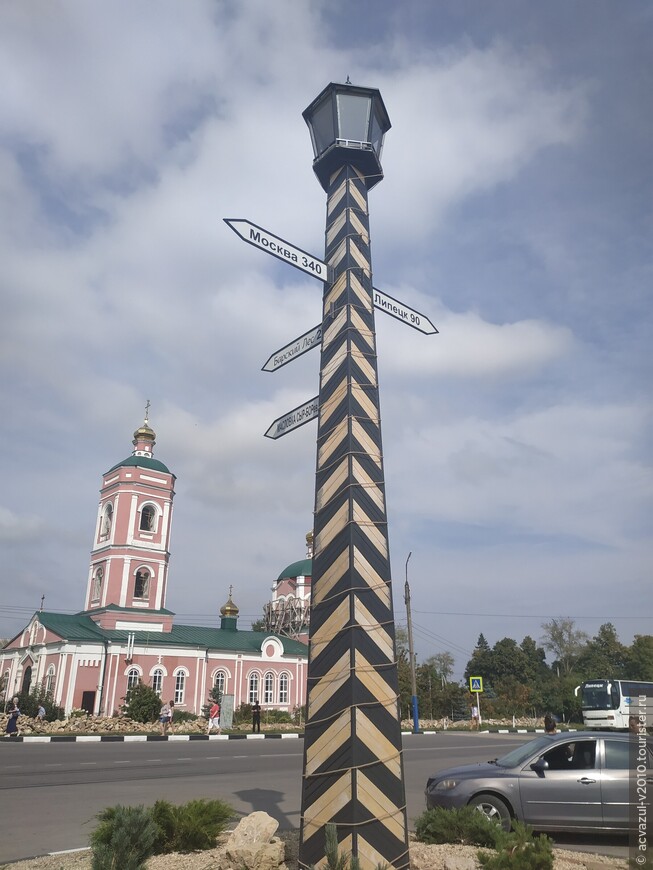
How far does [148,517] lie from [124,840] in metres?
36.5

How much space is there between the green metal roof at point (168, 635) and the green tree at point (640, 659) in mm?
38510

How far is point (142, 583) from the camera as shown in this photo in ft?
128

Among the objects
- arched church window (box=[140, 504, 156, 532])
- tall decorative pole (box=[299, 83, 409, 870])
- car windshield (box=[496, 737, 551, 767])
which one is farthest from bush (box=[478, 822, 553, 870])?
arched church window (box=[140, 504, 156, 532])

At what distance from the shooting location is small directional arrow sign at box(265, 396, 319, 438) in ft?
22.1

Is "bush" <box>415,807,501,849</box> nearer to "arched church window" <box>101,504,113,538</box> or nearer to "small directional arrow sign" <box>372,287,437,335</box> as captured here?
"small directional arrow sign" <box>372,287,437,335</box>

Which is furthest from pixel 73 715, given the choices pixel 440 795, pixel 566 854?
pixel 566 854

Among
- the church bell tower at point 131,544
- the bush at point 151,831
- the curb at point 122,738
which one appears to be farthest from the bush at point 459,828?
the church bell tower at point 131,544

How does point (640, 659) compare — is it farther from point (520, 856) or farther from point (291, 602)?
point (520, 856)

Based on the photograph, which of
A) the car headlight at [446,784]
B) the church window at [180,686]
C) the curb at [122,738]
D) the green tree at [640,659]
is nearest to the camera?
the car headlight at [446,784]

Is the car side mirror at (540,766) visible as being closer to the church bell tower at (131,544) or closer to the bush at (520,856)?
the bush at (520,856)

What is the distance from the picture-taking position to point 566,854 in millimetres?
6074

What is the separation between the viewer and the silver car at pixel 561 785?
23.8ft

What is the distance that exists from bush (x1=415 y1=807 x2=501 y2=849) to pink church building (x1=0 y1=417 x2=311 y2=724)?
30.4m

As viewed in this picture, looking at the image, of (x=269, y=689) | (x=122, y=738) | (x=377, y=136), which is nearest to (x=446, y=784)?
(x=377, y=136)
